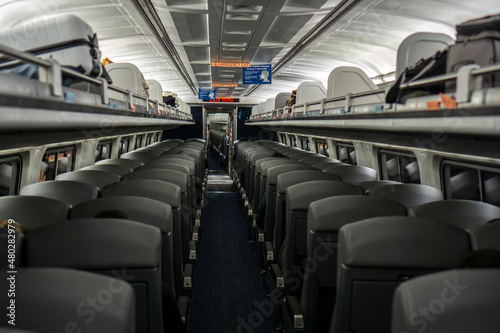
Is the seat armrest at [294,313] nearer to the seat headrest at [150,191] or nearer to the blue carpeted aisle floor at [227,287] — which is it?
the blue carpeted aisle floor at [227,287]

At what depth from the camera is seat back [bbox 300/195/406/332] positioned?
7.98ft

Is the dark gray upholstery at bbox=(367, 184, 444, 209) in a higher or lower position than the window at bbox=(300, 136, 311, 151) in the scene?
higher

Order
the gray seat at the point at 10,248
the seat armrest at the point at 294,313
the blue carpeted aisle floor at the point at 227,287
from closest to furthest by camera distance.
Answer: the gray seat at the point at 10,248 < the seat armrest at the point at 294,313 < the blue carpeted aisle floor at the point at 227,287

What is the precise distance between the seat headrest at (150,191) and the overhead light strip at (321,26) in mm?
4388

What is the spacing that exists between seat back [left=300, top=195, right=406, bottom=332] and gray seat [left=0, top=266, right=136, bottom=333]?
139cm

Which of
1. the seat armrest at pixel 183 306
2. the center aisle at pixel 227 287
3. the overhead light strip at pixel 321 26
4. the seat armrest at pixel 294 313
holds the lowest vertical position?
the center aisle at pixel 227 287

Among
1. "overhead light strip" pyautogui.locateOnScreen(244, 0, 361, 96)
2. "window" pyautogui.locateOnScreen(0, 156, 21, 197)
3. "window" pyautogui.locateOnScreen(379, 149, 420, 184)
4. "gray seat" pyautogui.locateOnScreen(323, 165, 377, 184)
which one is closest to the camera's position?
"window" pyautogui.locateOnScreen(0, 156, 21, 197)

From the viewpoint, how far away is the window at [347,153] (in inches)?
310

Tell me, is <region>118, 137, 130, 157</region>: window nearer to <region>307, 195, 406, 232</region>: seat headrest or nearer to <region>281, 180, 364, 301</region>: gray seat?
<region>281, 180, 364, 301</region>: gray seat

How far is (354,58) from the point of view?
10477mm

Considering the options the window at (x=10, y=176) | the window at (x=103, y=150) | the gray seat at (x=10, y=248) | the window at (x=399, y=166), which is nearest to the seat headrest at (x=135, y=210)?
the gray seat at (x=10, y=248)

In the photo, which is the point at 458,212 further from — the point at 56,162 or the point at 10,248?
the point at 56,162

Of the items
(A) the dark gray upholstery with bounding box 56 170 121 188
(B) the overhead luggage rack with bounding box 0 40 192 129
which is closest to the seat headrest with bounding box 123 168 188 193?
(A) the dark gray upholstery with bounding box 56 170 121 188

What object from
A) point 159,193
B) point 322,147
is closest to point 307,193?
point 159,193
